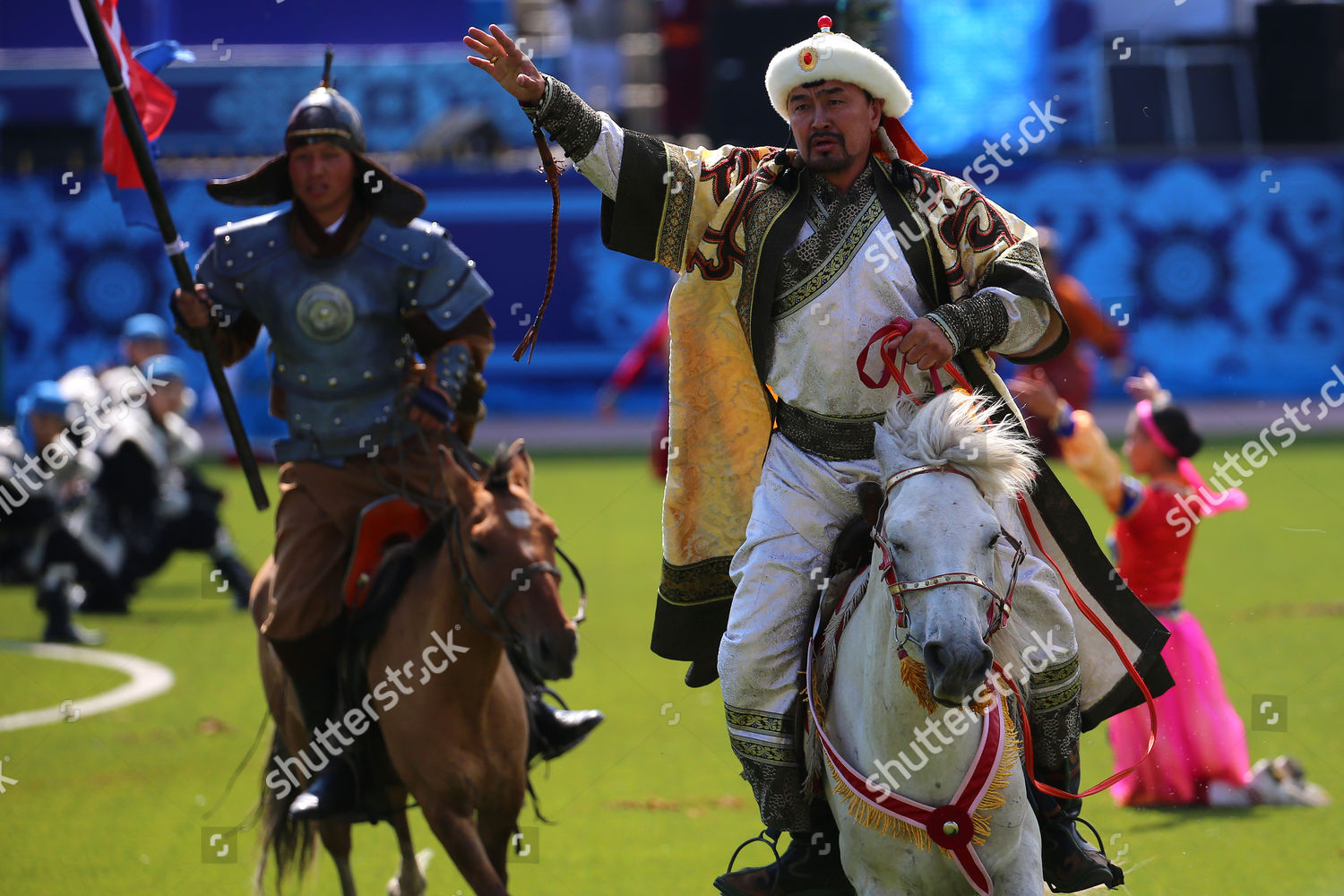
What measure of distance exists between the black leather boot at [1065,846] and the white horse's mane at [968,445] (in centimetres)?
92

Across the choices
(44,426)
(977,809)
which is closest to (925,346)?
(977,809)

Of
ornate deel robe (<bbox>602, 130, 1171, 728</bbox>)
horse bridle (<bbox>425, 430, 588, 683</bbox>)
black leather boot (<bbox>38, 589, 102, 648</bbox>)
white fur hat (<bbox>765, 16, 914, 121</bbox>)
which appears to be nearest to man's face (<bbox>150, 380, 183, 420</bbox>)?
black leather boot (<bbox>38, 589, 102, 648</bbox>)

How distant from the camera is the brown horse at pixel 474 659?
199 inches

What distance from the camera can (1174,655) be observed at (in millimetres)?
6852

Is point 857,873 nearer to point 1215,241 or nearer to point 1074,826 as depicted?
point 1074,826

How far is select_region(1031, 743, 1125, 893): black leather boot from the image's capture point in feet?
13.6

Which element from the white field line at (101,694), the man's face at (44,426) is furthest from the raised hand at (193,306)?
the man's face at (44,426)

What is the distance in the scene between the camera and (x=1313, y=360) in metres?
21.4

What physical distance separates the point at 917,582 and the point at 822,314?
988 mm

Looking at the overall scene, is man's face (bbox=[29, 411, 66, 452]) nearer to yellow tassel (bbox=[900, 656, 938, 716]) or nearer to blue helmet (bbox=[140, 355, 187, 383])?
blue helmet (bbox=[140, 355, 187, 383])

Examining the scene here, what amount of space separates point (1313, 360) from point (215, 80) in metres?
16.3

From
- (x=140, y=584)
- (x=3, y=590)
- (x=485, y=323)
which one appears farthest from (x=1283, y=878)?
(x=3, y=590)

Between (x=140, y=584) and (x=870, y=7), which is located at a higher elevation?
(x=870, y=7)

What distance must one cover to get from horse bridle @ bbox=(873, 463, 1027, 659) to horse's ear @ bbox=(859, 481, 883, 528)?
0.11 metres
